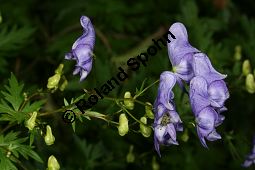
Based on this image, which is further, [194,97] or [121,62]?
[121,62]

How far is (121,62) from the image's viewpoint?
2.86 meters

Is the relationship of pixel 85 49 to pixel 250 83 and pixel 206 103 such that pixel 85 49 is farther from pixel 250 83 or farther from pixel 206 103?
pixel 250 83

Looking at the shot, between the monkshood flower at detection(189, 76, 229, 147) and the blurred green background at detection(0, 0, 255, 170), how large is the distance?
0.45 metres

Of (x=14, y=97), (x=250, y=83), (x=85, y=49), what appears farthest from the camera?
(x=250, y=83)

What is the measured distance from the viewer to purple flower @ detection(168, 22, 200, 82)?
1.58 m

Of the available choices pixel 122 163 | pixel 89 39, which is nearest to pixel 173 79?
Answer: pixel 89 39

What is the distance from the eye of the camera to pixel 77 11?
3.23 m

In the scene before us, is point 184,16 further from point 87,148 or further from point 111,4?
point 87,148

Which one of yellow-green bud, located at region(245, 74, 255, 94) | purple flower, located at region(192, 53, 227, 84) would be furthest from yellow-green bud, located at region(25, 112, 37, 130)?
yellow-green bud, located at region(245, 74, 255, 94)

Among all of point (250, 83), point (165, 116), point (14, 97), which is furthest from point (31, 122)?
point (250, 83)

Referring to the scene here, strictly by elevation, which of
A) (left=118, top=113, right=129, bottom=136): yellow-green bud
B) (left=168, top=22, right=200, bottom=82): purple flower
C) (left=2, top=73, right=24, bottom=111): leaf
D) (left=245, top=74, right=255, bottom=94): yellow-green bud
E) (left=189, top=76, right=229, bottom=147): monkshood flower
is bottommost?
(left=245, top=74, right=255, bottom=94): yellow-green bud

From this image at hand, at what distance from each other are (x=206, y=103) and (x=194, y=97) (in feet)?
0.12

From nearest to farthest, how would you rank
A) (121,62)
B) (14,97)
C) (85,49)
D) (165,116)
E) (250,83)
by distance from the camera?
(165,116) < (85,49) < (14,97) < (250,83) < (121,62)

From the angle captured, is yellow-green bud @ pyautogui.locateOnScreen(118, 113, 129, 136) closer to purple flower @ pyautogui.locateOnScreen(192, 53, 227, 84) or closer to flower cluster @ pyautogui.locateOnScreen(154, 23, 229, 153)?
flower cluster @ pyautogui.locateOnScreen(154, 23, 229, 153)
